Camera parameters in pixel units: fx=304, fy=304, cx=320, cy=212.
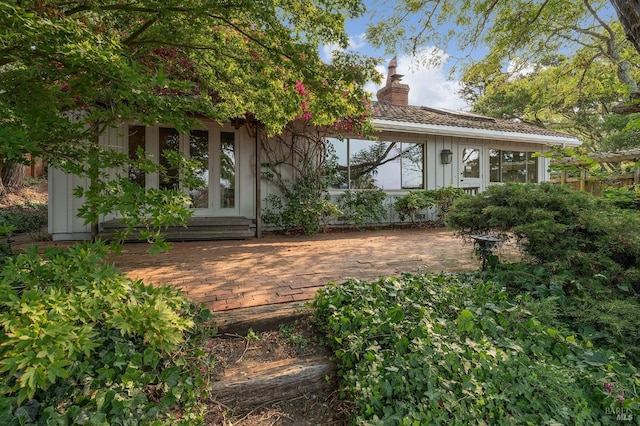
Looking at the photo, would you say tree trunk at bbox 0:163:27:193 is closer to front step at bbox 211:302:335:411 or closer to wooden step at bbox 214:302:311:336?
wooden step at bbox 214:302:311:336

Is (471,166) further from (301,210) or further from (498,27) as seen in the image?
(301,210)

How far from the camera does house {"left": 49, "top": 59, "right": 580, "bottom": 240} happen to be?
5.95m

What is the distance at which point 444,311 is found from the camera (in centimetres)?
222

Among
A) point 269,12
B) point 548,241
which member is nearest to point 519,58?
point 548,241

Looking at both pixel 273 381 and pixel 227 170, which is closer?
pixel 273 381

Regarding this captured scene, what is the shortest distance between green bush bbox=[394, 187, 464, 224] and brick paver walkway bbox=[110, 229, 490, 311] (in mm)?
1923

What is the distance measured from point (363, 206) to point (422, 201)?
151cm

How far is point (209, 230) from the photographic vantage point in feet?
19.8

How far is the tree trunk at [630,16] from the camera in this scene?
2.99 meters

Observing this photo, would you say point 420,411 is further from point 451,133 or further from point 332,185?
point 451,133

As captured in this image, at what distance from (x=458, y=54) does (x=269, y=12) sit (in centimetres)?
620

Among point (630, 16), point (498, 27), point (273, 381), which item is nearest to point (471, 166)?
point (498, 27)

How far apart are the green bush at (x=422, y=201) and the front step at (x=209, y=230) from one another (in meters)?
3.90

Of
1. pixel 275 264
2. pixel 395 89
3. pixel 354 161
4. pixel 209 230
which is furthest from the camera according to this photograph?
pixel 395 89
